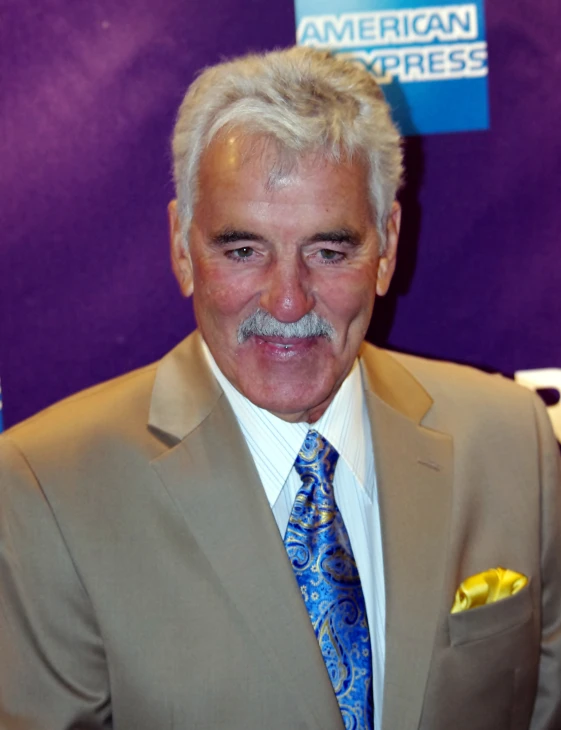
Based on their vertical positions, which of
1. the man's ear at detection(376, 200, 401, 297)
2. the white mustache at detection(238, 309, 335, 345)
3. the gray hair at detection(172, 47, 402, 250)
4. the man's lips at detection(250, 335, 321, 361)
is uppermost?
the gray hair at detection(172, 47, 402, 250)

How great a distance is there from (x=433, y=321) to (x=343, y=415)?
2.19 feet

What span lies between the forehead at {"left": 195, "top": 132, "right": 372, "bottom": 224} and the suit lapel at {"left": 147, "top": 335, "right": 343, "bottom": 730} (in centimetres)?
34

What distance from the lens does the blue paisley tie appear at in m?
1.51

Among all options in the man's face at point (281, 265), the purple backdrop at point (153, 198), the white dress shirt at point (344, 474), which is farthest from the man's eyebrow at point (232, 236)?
the purple backdrop at point (153, 198)

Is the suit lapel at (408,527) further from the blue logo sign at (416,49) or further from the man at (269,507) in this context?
the blue logo sign at (416,49)

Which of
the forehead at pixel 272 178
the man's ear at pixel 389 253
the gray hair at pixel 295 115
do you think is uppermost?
the gray hair at pixel 295 115

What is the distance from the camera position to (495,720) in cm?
165

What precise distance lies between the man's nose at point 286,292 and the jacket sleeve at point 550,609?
583mm

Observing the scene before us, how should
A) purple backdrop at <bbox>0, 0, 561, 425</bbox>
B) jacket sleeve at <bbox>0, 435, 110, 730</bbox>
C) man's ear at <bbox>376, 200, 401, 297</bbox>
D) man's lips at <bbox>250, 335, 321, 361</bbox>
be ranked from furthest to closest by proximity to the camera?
purple backdrop at <bbox>0, 0, 561, 425</bbox>, man's ear at <bbox>376, 200, 401, 297</bbox>, man's lips at <bbox>250, 335, 321, 361</bbox>, jacket sleeve at <bbox>0, 435, 110, 730</bbox>

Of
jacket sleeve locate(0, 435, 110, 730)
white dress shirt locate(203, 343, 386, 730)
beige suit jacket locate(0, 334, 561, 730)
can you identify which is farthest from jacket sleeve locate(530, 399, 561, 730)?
jacket sleeve locate(0, 435, 110, 730)

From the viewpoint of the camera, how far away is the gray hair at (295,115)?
1.49 metres

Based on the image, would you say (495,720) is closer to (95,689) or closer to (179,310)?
(95,689)

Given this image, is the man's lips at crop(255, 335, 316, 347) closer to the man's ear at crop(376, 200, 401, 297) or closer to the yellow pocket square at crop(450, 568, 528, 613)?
the man's ear at crop(376, 200, 401, 297)

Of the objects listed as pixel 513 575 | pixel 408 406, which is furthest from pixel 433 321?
pixel 513 575
